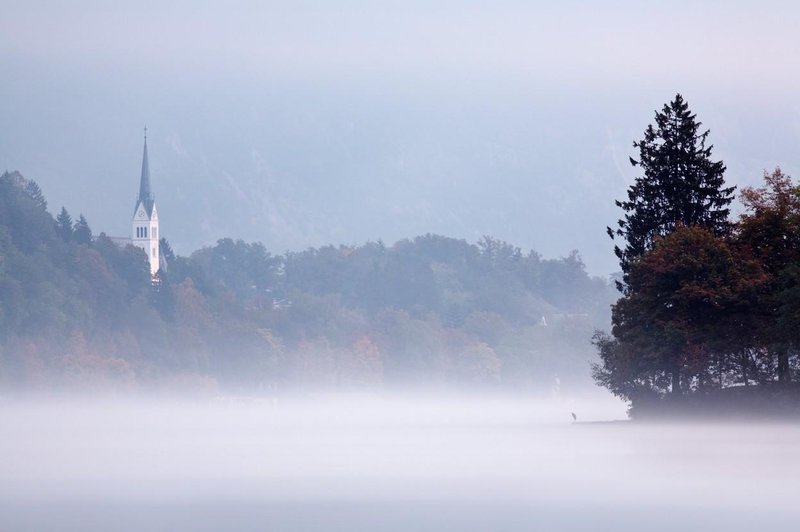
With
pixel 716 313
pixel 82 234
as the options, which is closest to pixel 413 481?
pixel 716 313

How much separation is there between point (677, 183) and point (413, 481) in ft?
129

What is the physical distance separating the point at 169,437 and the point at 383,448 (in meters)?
16.8

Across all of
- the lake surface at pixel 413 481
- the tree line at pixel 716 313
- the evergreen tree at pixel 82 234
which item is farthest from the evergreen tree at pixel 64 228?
the tree line at pixel 716 313

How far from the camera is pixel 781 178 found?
246ft

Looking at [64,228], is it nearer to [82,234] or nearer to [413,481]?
[82,234]

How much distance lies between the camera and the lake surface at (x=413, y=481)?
35219 millimetres

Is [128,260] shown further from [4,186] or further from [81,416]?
[81,416]

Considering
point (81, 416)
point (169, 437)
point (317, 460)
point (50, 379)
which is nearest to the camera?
point (317, 460)

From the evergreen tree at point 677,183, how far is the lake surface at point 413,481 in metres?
12.6

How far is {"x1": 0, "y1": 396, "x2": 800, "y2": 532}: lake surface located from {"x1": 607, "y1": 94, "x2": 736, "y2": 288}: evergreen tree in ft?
41.5

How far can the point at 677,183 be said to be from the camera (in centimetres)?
8088

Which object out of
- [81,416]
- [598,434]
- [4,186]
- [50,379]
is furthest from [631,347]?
[4,186]

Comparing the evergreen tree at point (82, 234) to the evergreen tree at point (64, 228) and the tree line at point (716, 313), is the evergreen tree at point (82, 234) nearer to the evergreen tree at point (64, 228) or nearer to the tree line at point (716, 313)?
the evergreen tree at point (64, 228)

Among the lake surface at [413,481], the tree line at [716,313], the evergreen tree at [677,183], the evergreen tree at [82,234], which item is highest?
the evergreen tree at [82,234]
